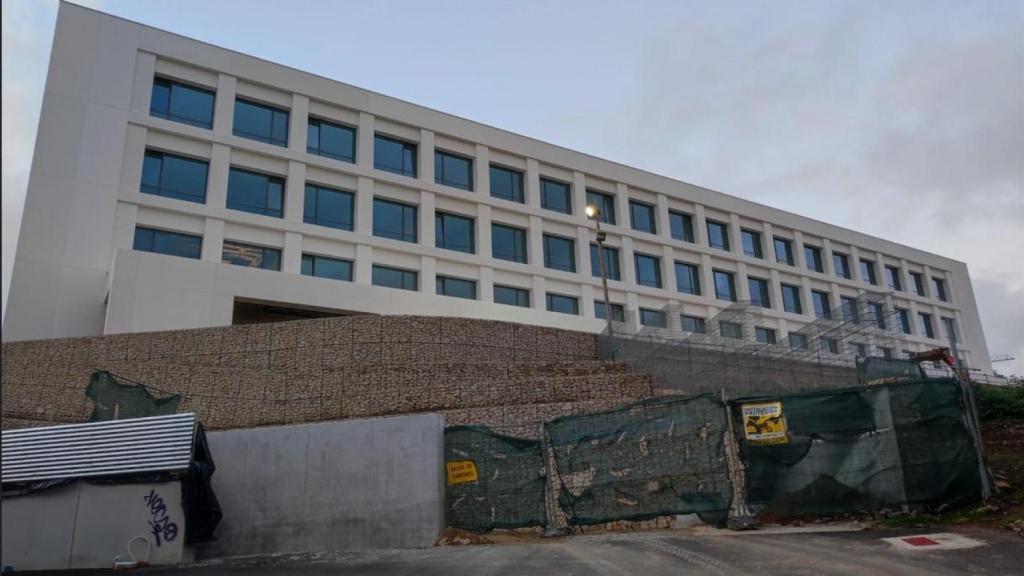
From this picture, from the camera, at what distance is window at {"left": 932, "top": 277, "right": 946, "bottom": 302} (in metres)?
52.7

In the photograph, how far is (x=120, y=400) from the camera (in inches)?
651

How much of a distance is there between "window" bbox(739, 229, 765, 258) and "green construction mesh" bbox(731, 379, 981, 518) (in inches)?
1269

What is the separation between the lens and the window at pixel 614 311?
112 feet

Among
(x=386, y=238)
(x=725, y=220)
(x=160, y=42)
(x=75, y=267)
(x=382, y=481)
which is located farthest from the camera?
(x=725, y=220)

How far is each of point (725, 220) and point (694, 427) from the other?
31.8 meters

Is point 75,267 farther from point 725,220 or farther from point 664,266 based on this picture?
point 725,220

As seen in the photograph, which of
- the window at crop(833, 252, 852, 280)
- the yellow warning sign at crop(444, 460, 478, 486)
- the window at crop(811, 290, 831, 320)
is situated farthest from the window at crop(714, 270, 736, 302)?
the yellow warning sign at crop(444, 460, 478, 486)

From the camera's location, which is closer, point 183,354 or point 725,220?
point 183,354

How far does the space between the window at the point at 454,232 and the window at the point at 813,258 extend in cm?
2442

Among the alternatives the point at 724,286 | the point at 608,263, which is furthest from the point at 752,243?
the point at 608,263

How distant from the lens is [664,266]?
37469mm

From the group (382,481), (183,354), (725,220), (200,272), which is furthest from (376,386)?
(725,220)

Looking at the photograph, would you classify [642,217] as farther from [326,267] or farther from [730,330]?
[326,267]

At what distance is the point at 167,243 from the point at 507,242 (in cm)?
1454
